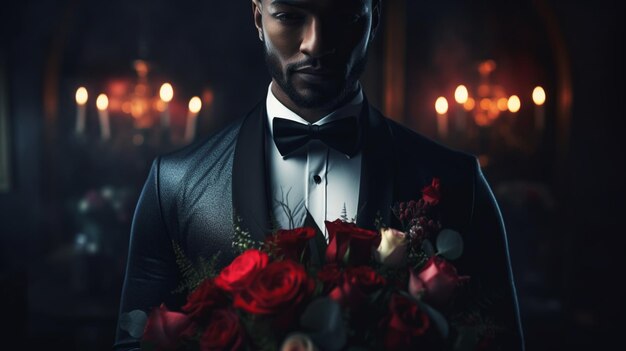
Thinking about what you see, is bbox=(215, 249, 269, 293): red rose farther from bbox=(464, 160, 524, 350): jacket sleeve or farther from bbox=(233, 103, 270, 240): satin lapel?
bbox=(464, 160, 524, 350): jacket sleeve

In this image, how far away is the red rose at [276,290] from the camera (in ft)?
2.84

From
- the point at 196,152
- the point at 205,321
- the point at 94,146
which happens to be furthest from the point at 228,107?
the point at 205,321

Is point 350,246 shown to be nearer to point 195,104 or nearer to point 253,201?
point 253,201

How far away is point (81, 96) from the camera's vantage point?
16.8 ft

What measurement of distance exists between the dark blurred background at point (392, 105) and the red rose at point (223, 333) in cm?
420

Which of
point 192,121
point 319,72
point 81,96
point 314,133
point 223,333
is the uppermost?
point 319,72

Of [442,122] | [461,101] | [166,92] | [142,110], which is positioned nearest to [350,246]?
[461,101]

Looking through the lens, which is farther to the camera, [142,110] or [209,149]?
[142,110]

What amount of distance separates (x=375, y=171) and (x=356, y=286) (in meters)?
0.57

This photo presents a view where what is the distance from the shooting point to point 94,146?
5.35 m

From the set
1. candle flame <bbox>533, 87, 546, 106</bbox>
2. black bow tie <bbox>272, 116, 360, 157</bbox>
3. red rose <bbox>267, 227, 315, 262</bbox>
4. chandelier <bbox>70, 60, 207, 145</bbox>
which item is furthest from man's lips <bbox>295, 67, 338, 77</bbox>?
candle flame <bbox>533, 87, 546, 106</bbox>

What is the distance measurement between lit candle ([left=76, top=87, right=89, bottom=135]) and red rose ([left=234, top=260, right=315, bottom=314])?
461cm

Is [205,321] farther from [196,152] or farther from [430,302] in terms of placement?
[196,152]

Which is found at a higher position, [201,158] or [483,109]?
[201,158]
